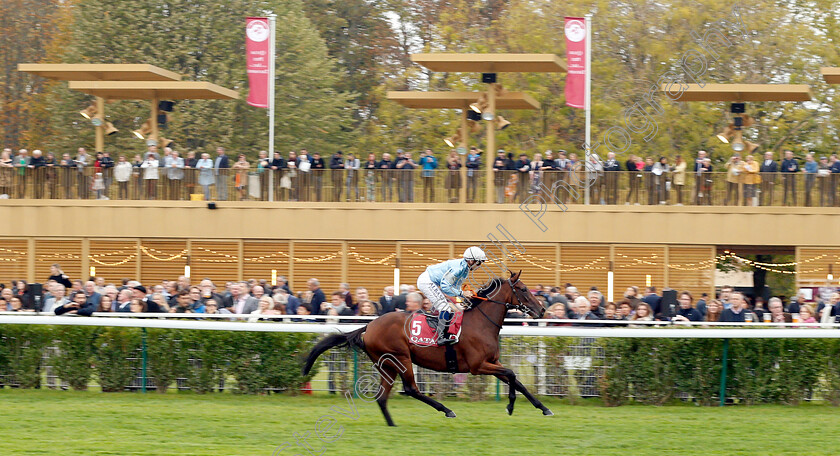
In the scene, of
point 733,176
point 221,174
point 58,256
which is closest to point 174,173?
point 221,174

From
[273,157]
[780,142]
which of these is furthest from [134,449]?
[780,142]

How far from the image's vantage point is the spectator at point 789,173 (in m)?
18.6

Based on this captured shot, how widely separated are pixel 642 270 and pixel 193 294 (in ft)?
31.9

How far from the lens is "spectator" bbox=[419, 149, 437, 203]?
1942cm

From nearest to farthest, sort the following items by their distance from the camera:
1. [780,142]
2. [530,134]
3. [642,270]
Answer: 1. [642,270]
2. [780,142]
3. [530,134]

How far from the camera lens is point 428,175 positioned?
767 inches

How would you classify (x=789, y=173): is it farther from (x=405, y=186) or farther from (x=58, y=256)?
(x=58, y=256)

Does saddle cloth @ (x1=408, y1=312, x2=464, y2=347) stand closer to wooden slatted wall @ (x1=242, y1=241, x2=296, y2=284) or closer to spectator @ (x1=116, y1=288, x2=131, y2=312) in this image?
spectator @ (x1=116, y1=288, x2=131, y2=312)

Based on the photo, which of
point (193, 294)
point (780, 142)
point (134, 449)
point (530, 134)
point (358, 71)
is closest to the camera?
point (134, 449)

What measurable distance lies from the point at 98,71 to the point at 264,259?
5.01 metres

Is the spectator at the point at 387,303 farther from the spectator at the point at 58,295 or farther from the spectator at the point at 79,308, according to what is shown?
the spectator at the point at 58,295

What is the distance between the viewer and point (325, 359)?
10430 mm

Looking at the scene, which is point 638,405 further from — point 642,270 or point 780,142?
point 780,142

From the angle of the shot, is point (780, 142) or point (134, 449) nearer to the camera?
point (134, 449)
